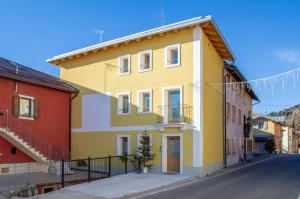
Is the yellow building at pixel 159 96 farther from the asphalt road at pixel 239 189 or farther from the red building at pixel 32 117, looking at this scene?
the asphalt road at pixel 239 189

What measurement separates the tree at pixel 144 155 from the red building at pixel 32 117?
5.17m

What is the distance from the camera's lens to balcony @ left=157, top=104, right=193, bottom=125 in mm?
18219

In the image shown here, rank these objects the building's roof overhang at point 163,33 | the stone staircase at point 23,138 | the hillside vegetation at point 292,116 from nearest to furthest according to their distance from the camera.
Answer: the stone staircase at point 23,138 → the building's roof overhang at point 163,33 → the hillside vegetation at point 292,116

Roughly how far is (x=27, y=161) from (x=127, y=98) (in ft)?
22.7

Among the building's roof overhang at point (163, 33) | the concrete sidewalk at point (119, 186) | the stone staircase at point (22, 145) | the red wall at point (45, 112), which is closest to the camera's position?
the concrete sidewalk at point (119, 186)

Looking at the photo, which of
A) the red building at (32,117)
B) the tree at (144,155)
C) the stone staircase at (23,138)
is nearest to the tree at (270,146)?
the tree at (144,155)

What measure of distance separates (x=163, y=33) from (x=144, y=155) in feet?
22.9

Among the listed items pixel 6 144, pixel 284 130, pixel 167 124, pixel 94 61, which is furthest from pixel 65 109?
pixel 284 130

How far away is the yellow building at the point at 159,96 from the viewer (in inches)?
715

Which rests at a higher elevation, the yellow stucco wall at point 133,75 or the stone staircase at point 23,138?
the yellow stucco wall at point 133,75

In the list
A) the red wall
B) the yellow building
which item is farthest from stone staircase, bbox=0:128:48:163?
the yellow building

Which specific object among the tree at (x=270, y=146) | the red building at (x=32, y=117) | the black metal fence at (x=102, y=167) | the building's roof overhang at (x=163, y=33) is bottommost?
the tree at (x=270, y=146)

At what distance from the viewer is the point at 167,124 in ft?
60.6

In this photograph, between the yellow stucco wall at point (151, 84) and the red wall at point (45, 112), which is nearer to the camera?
the yellow stucco wall at point (151, 84)
